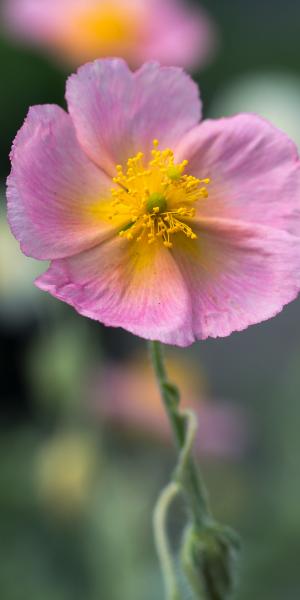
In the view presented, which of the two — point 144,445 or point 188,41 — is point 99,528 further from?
point 188,41

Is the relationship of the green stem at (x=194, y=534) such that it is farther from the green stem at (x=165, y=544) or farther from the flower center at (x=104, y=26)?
the flower center at (x=104, y=26)

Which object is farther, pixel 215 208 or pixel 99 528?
pixel 99 528

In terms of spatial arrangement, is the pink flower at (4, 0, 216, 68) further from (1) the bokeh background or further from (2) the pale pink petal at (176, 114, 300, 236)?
(2) the pale pink petal at (176, 114, 300, 236)

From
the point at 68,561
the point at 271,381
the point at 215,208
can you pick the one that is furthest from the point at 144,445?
the point at 215,208

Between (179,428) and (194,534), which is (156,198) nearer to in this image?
(179,428)

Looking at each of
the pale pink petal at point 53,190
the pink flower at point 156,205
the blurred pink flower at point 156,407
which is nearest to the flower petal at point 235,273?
the pink flower at point 156,205
